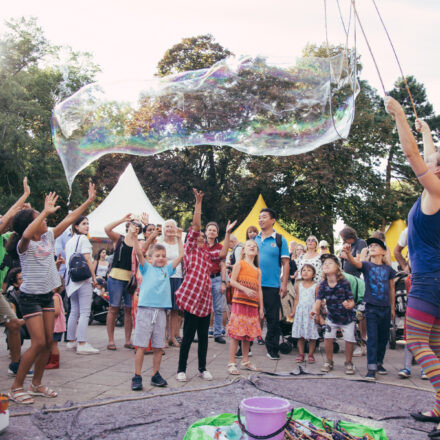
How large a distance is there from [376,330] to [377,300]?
1.21ft

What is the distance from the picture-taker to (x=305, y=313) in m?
6.99

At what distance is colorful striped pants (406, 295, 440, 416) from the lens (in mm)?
3580

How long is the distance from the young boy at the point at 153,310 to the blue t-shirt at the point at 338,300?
233 cm

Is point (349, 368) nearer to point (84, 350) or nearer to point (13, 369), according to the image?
point (84, 350)

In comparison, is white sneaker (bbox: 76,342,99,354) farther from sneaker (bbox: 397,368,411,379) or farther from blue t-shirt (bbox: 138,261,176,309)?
sneaker (bbox: 397,368,411,379)

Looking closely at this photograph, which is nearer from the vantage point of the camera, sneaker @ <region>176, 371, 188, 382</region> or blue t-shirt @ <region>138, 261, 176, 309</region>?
blue t-shirt @ <region>138, 261, 176, 309</region>

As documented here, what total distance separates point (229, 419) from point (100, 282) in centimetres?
799

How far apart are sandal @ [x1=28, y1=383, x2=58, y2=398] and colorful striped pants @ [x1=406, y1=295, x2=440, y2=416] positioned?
3215 millimetres

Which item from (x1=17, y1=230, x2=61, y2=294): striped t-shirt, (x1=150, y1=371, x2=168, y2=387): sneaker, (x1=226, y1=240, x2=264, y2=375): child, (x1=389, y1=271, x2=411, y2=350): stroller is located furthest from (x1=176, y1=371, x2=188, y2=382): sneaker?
(x1=389, y1=271, x2=411, y2=350): stroller

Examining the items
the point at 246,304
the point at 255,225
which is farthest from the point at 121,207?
the point at 246,304

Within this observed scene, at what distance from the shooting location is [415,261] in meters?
3.80

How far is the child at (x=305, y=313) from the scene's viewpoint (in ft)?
22.4

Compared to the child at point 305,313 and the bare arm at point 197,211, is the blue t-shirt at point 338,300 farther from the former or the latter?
the bare arm at point 197,211

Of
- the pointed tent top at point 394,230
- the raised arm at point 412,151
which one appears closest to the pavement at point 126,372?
the raised arm at point 412,151
